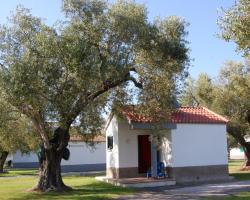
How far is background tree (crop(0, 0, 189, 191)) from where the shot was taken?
19.6 metres

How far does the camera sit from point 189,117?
92.7ft

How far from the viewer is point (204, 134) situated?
28.0 m

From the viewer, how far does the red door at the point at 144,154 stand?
2919cm

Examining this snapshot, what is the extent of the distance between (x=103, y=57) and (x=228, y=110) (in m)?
18.5

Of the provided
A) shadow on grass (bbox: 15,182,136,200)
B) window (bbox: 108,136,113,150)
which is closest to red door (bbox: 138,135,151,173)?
window (bbox: 108,136,113,150)

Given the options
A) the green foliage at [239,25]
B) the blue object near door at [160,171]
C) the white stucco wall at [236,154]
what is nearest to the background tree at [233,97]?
the blue object near door at [160,171]

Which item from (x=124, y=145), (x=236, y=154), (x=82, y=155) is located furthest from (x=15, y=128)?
(x=236, y=154)

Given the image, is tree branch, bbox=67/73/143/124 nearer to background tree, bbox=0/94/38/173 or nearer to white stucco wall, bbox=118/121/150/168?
background tree, bbox=0/94/38/173

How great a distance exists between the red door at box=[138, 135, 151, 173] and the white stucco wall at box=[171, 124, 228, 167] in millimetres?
2934

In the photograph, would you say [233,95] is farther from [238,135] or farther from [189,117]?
[189,117]

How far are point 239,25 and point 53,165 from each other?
43.2ft

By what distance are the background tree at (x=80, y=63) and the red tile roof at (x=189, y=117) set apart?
7.83 ft

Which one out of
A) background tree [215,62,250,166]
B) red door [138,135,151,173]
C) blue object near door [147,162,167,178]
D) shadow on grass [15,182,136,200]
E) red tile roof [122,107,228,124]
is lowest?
shadow on grass [15,182,136,200]

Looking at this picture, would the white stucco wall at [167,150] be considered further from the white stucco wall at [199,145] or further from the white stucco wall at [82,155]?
the white stucco wall at [82,155]
